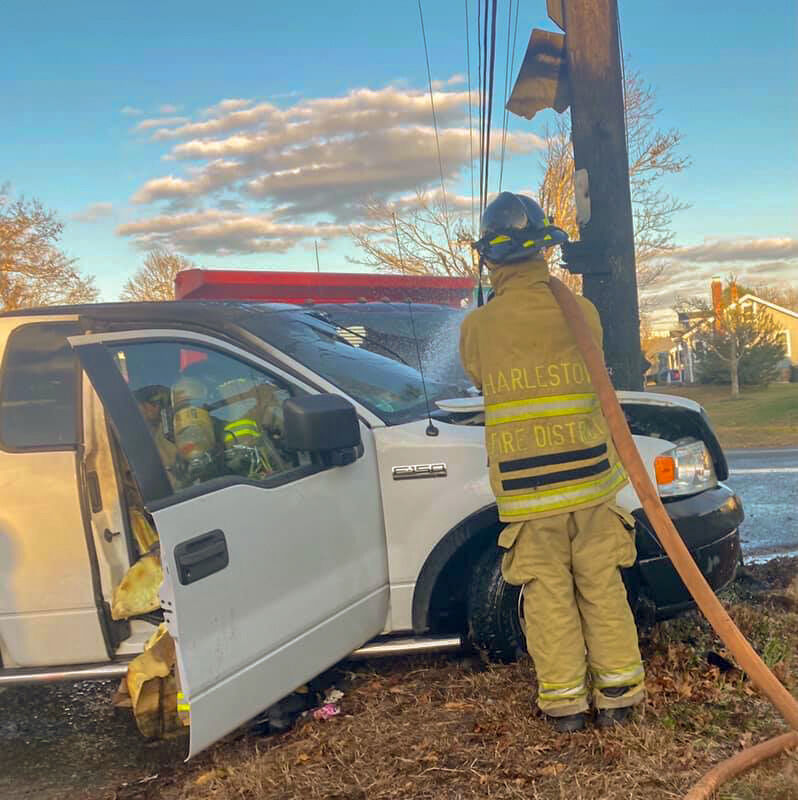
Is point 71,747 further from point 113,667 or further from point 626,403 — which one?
point 626,403

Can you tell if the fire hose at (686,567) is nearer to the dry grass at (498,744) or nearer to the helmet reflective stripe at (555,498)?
the dry grass at (498,744)

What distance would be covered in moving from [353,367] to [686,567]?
1.70 metres

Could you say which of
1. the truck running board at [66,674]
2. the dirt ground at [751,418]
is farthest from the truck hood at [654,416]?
the dirt ground at [751,418]

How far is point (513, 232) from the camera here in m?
2.94

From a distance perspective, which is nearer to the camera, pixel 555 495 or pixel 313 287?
pixel 555 495

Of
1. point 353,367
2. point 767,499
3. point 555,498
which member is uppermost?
point 353,367

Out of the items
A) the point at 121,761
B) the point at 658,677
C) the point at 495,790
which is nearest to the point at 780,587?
the point at 658,677

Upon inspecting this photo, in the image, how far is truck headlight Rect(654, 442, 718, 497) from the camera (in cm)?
331

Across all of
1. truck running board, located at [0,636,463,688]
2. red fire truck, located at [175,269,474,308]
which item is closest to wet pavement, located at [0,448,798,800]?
truck running board, located at [0,636,463,688]

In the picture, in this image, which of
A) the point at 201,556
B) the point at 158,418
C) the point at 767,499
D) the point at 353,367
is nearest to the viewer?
the point at 201,556

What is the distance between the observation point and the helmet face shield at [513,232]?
9.62ft

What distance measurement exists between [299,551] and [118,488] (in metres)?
0.91

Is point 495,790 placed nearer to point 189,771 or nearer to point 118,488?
point 189,771

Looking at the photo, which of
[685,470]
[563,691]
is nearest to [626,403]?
[685,470]
